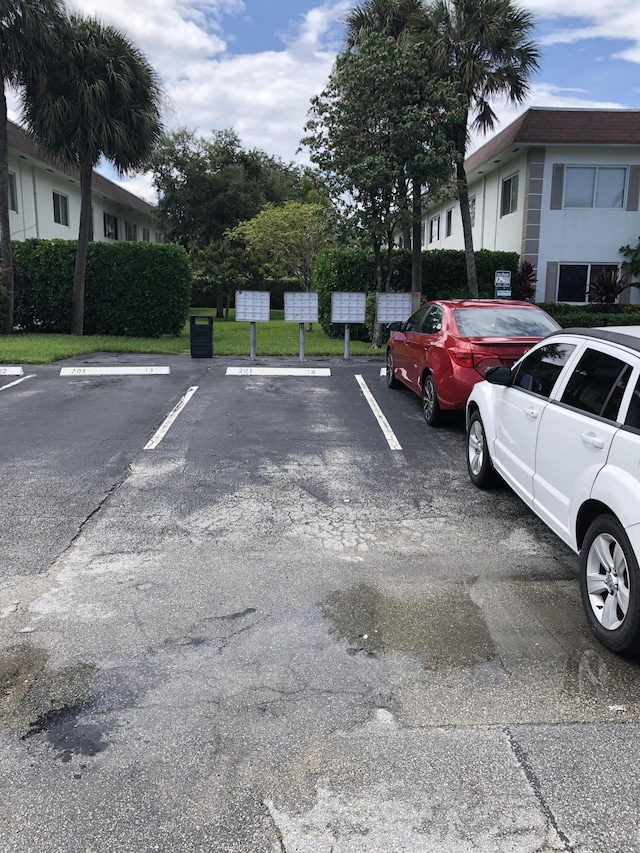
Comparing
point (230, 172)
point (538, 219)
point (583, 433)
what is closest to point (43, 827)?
point (583, 433)

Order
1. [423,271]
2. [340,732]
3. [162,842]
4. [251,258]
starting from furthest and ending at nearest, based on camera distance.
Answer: [251,258] → [423,271] → [340,732] → [162,842]

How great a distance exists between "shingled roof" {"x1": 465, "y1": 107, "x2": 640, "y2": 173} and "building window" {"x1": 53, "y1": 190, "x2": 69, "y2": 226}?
1660 centimetres

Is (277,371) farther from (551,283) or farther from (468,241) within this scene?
(551,283)

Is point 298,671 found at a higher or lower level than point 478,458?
lower

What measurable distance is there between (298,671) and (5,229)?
1801 cm

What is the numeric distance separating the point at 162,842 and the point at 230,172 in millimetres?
33953

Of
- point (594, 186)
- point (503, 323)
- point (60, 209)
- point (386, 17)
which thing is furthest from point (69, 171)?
point (503, 323)

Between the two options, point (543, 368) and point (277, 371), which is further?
point (277, 371)

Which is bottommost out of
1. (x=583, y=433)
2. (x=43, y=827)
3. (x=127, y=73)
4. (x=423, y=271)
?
(x=43, y=827)

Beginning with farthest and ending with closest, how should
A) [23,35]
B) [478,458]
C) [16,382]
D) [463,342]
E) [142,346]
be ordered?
[142,346]
[23,35]
[16,382]
[463,342]
[478,458]

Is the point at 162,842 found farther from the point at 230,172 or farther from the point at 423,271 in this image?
the point at 230,172

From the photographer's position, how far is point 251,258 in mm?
31125

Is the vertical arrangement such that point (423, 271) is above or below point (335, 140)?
below

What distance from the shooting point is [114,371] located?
519 inches
